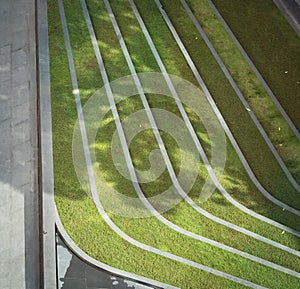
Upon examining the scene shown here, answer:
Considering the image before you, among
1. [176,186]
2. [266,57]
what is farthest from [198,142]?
[266,57]

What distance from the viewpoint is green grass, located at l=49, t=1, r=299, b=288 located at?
538 inches

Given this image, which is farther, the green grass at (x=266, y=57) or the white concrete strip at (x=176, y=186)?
the green grass at (x=266, y=57)

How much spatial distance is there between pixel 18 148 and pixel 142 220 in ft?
11.3

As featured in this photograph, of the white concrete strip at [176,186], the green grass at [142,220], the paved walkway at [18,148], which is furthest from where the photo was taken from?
the white concrete strip at [176,186]

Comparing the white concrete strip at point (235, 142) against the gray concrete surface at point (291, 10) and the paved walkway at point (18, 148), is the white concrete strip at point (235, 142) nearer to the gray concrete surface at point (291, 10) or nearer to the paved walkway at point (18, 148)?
the gray concrete surface at point (291, 10)

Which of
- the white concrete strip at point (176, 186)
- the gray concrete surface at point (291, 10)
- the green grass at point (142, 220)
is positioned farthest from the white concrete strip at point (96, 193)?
the gray concrete surface at point (291, 10)

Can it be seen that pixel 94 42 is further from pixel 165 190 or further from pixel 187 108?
pixel 165 190

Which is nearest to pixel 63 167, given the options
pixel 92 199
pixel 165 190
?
pixel 92 199

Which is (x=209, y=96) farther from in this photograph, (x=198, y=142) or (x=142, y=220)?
(x=142, y=220)

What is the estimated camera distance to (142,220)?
47.0 ft

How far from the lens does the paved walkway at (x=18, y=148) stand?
13492 mm

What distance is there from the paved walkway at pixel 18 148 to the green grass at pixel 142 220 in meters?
0.62

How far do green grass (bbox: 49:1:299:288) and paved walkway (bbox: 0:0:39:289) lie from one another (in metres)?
0.62

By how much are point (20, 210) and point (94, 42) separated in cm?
556
